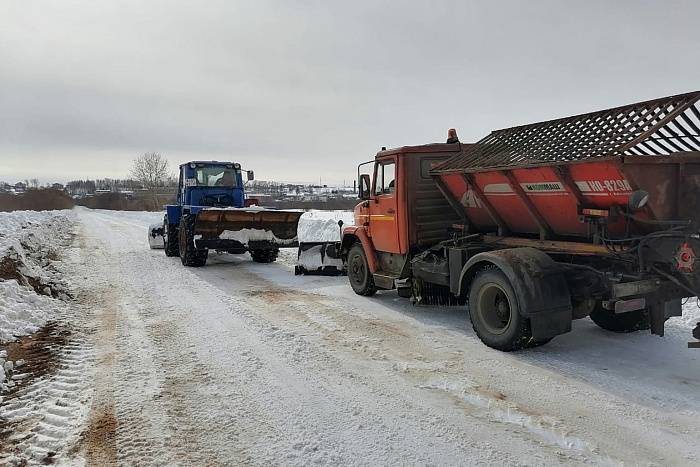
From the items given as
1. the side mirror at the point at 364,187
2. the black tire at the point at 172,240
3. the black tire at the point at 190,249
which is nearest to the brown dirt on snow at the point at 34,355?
the side mirror at the point at 364,187

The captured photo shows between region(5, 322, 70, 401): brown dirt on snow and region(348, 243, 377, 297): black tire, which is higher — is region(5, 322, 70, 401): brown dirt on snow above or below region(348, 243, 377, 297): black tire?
below

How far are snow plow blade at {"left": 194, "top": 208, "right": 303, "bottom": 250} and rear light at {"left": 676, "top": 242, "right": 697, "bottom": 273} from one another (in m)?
8.89

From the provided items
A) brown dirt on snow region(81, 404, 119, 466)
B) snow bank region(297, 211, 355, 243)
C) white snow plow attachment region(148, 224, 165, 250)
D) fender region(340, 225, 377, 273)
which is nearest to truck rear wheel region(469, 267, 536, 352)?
fender region(340, 225, 377, 273)

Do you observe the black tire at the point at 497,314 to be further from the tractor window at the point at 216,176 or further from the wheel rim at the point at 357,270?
the tractor window at the point at 216,176

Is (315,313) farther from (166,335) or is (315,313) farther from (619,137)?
(619,137)

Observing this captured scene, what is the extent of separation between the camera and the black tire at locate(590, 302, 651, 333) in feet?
19.0

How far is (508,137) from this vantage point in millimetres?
6551

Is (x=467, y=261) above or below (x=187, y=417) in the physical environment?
above

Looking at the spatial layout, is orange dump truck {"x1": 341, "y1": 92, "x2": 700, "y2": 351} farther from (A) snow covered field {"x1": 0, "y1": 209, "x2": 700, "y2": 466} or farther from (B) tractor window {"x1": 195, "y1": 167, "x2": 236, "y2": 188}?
(B) tractor window {"x1": 195, "y1": 167, "x2": 236, "y2": 188}

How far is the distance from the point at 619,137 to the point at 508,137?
1899mm

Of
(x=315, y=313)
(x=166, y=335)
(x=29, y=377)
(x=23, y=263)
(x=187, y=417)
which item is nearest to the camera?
(x=187, y=417)

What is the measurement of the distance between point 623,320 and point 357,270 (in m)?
4.25

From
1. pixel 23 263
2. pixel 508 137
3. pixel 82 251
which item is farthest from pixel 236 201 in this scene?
pixel 508 137

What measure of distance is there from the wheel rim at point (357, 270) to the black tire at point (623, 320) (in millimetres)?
3744
